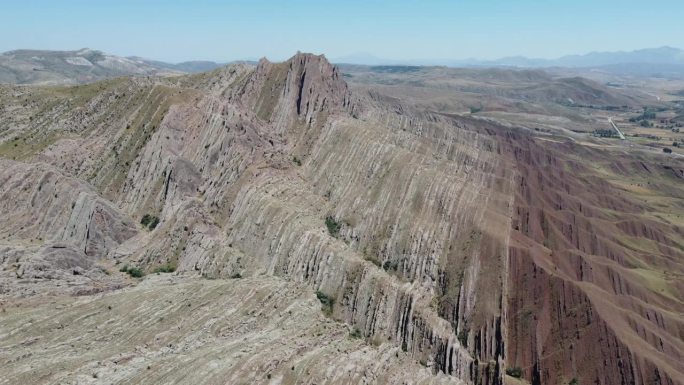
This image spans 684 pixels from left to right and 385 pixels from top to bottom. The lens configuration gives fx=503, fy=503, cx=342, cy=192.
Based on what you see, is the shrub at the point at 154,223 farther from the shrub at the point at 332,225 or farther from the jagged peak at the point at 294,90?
the jagged peak at the point at 294,90

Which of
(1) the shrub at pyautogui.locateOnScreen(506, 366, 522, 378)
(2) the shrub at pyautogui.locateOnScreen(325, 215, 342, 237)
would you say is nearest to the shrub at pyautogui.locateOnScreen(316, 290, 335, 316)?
(2) the shrub at pyautogui.locateOnScreen(325, 215, 342, 237)

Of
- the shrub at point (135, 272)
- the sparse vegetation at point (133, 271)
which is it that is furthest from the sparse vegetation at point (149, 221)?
the shrub at point (135, 272)

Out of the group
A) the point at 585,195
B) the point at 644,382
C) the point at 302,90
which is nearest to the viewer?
the point at 644,382

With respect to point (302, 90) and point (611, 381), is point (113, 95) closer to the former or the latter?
A: point (302, 90)

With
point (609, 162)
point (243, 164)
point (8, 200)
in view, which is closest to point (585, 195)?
point (609, 162)

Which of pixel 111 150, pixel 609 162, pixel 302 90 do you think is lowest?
pixel 609 162
